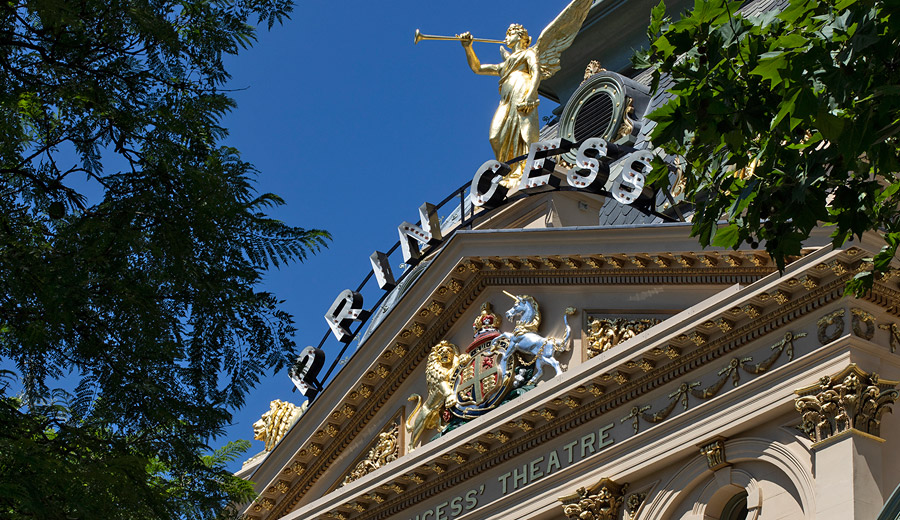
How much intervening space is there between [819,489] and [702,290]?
14.0 ft

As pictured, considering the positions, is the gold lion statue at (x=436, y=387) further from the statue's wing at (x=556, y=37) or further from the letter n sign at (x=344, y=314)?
the statue's wing at (x=556, y=37)

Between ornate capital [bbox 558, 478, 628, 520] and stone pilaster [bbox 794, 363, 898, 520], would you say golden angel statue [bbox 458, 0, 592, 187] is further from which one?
stone pilaster [bbox 794, 363, 898, 520]

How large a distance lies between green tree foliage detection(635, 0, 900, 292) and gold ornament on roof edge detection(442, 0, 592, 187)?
1613cm

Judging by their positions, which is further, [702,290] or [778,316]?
[702,290]

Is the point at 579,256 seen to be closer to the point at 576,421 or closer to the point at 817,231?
the point at 576,421

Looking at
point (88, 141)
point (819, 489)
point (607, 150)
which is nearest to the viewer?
point (88, 141)

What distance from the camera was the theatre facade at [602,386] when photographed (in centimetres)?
2100

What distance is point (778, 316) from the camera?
21766mm

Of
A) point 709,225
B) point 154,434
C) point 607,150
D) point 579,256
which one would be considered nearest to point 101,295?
point 154,434

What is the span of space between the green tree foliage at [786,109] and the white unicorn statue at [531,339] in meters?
10.8

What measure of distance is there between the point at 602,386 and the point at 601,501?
1724 mm

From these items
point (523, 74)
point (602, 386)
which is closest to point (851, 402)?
point (602, 386)

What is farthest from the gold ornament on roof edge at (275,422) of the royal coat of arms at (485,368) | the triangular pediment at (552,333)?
the royal coat of arms at (485,368)

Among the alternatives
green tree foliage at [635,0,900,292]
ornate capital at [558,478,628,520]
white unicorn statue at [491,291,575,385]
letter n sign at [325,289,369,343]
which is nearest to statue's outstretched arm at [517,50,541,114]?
letter n sign at [325,289,369,343]
